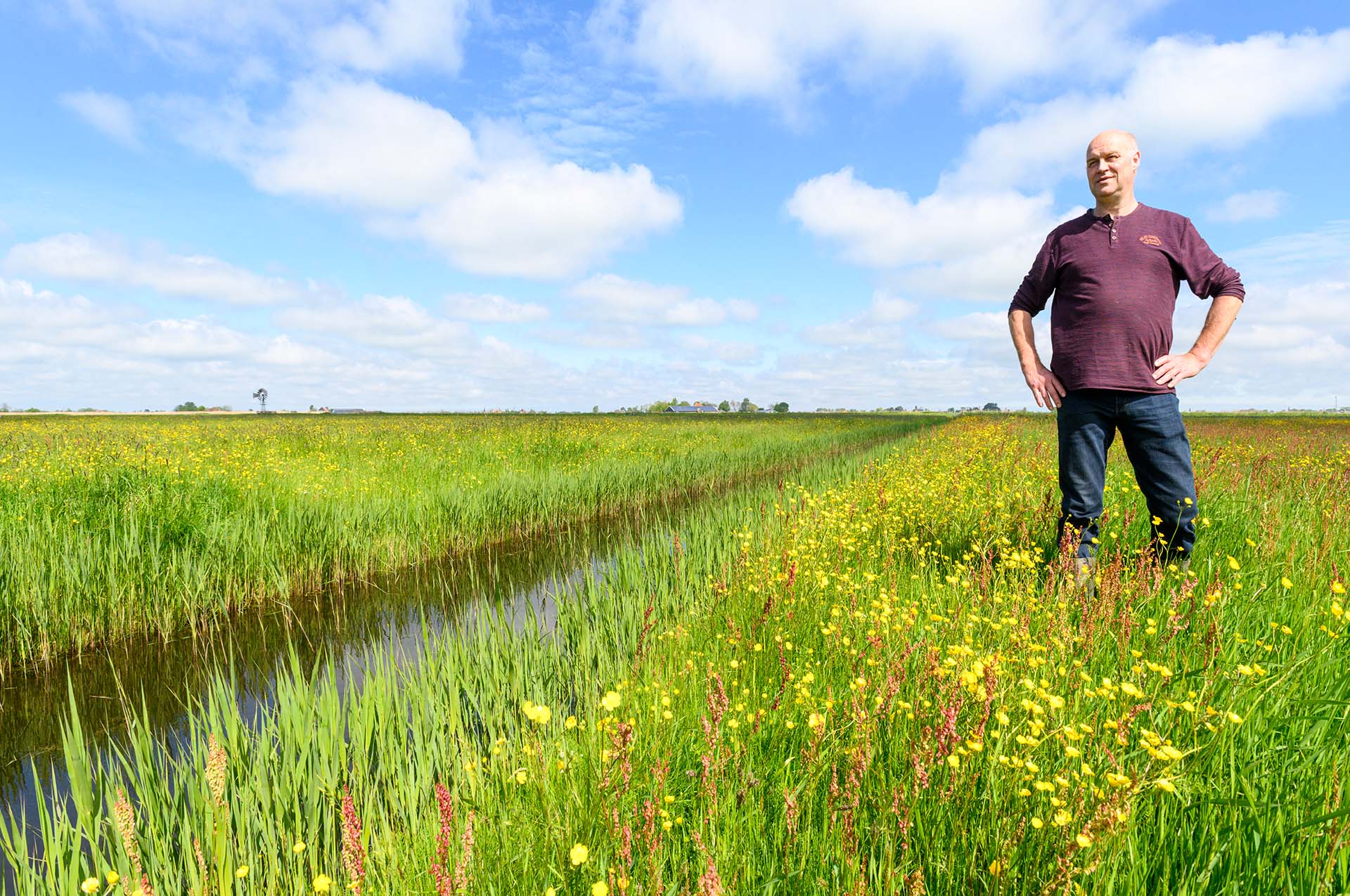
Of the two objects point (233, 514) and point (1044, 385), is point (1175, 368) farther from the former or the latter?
point (233, 514)

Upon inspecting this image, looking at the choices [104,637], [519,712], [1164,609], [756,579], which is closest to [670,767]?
[519,712]

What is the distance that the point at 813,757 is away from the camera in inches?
75.8

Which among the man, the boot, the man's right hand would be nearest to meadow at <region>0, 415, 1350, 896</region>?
the boot

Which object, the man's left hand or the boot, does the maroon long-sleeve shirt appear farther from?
the boot

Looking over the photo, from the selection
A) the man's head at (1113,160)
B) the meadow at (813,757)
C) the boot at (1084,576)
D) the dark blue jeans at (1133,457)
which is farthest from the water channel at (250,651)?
the man's head at (1113,160)

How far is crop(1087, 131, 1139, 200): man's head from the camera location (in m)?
3.91

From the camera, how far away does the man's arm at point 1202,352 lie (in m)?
3.84

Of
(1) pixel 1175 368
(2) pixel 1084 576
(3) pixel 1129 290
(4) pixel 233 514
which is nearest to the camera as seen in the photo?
(2) pixel 1084 576

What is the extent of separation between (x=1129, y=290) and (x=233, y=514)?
966cm

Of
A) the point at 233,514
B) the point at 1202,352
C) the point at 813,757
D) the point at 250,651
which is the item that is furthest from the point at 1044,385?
the point at 233,514

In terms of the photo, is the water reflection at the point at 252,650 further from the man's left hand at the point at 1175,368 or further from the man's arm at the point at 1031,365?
the man's left hand at the point at 1175,368

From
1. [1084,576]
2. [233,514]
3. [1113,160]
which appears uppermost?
[1113,160]

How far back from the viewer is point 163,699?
16.3ft

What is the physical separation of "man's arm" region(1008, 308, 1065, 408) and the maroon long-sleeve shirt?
0.34 ft
